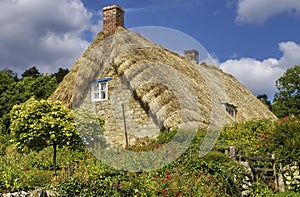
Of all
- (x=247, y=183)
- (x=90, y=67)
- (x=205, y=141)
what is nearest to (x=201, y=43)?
(x=205, y=141)

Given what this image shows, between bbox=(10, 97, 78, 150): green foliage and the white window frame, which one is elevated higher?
the white window frame

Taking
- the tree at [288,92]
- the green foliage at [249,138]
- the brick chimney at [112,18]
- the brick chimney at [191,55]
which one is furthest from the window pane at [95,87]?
the tree at [288,92]


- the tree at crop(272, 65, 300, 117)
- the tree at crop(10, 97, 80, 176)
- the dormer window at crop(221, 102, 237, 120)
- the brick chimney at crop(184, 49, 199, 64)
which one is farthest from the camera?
the tree at crop(272, 65, 300, 117)

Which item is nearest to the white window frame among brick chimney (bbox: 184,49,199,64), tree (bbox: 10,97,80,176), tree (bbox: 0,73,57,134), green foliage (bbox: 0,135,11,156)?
green foliage (bbox: 0,135,11,156)

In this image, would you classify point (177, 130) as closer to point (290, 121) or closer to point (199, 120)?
point (199, 120)

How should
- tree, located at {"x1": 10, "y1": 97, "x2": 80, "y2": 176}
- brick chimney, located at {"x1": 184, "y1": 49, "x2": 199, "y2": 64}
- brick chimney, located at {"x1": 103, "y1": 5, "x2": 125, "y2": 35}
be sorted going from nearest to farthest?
tree, located at {"x1": 10, "y1": 97, "x2": 80, "y2": 176}, brick chimney, located at {"x1": 103, "y1": 5, "x2": 125, "y2": 35}, brick chimney, located at {"x1": 184, "y1": 49, "x2": 199, "y2": 64}

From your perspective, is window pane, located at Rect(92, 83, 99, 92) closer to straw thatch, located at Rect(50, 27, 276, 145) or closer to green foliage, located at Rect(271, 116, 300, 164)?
straw thatch, located at Rect(50, 27, 276, 145)

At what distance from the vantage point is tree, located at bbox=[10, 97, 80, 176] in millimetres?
9875

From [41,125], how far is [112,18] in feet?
22.3

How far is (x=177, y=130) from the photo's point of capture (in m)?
12.1

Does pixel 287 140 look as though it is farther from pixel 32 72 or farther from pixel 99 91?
pixel 32 72

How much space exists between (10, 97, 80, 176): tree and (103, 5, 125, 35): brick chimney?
223 inches

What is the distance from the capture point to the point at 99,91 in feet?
49.1

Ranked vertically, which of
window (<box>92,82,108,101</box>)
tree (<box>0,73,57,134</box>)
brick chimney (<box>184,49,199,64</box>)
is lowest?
window (<box>92,82,108,101</box>)
